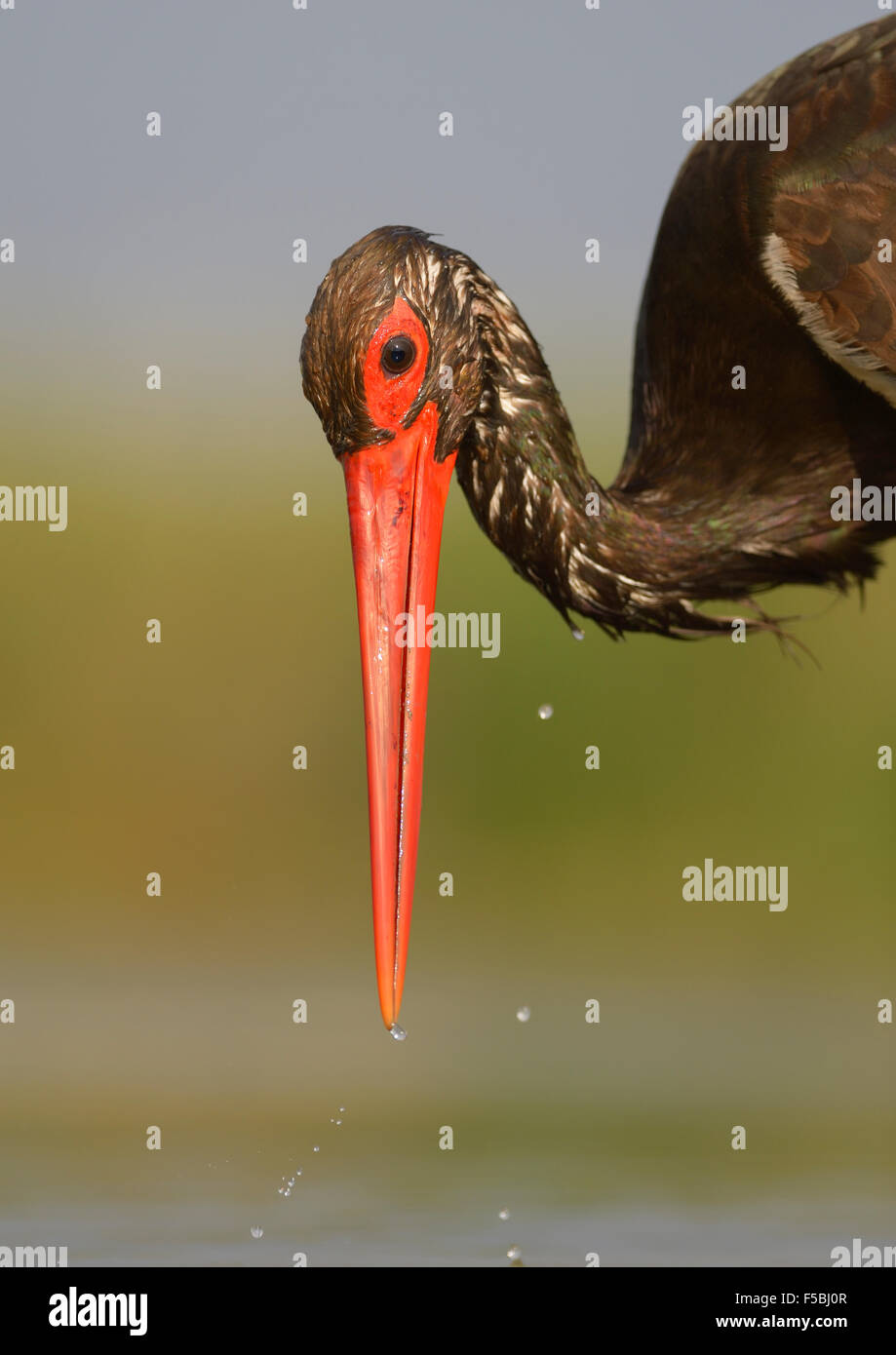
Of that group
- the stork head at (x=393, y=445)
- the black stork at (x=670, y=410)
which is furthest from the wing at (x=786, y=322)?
the stork head at (x=393, y=445)

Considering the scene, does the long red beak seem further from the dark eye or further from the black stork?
the dark eye

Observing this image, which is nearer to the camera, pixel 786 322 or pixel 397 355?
pixel 397 355

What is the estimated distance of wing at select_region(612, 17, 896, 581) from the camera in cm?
757

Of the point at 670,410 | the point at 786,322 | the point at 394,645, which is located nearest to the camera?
the point at 394,645

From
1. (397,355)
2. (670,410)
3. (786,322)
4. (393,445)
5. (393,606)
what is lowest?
(393,606)

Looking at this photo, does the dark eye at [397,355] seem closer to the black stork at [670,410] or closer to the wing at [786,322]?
the black stork at [670,410]

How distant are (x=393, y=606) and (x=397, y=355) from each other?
2.24ft

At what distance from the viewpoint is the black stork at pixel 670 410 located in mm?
7223

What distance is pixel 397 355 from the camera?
7.15m

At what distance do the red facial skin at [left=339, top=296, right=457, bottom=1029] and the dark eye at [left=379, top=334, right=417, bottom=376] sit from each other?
0.04 feet

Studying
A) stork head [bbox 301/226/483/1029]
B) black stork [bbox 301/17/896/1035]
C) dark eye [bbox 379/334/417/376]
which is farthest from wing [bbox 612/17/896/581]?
dark eye [bbox 379/334/417/376]

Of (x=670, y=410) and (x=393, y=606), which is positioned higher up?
(x=670, y=410)

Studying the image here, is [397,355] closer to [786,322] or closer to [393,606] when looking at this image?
[393,606]

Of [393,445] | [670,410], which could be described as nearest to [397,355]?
[393,445]
